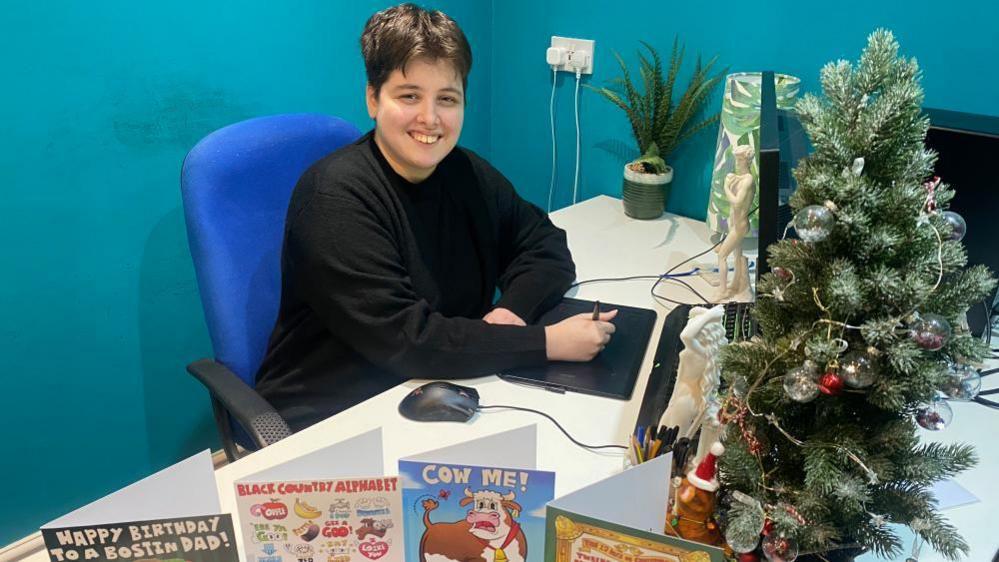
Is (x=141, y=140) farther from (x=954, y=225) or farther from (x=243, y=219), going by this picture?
(x=954, y=225)

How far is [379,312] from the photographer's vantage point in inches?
48.0

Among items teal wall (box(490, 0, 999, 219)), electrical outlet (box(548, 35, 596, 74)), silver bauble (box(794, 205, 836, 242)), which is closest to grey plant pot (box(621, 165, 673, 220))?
teal wall (box(490, 0, 999, 219))

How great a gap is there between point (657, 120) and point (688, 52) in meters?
0.18

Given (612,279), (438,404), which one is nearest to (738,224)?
(612,279)

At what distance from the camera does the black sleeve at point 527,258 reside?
4.72 ft

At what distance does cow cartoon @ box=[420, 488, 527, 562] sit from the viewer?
75cm

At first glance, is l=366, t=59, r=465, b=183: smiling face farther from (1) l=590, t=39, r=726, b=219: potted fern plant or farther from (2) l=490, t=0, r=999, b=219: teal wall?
(2) l=490, t=0, r=999, b=219: teal wall

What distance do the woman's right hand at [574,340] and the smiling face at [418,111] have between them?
14.9 inches

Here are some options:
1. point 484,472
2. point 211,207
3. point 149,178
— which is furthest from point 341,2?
point 484,472

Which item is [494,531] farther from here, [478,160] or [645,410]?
[478,160]

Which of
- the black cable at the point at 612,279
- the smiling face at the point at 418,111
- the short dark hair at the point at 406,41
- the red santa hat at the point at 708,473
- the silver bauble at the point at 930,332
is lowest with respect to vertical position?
the red santa hat at the point at 708,473

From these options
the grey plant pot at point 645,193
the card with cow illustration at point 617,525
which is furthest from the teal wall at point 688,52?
the card with cow illustration at point 617,525

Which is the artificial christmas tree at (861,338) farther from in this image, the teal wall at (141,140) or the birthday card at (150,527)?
the teal wall at (141,140)

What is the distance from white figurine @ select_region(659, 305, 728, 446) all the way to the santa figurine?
0.08 meters
